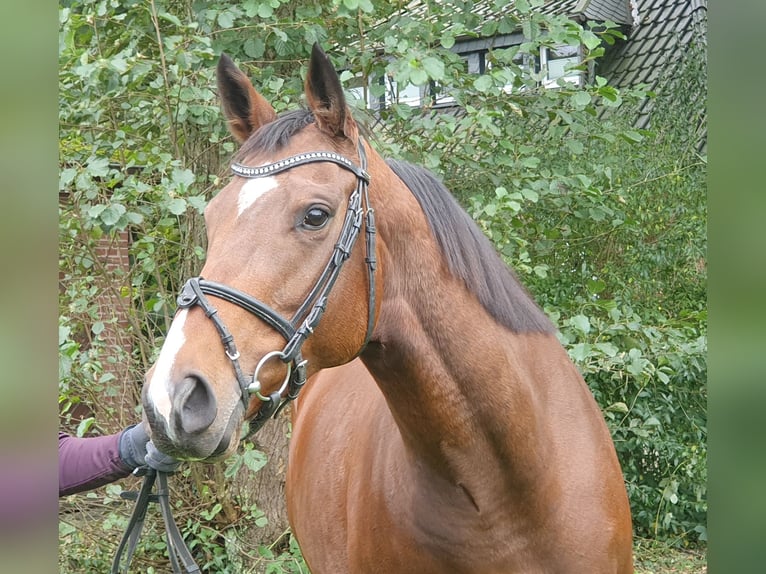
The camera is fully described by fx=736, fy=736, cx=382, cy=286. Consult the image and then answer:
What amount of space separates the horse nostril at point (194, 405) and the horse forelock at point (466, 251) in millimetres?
825

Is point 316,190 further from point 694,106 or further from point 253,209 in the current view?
point 694,106

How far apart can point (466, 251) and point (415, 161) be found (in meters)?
2.47

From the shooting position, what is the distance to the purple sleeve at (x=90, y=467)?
7.63 ft

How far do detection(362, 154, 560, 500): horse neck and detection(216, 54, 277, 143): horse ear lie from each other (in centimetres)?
47

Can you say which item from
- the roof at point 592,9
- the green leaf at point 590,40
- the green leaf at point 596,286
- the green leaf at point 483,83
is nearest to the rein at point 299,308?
the green leaf at point 483,83

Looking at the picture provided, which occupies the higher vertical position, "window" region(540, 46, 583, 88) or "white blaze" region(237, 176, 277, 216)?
"white blaze" region(237, 176, 277, 216)

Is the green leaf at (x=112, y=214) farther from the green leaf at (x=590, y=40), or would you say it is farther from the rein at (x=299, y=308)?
the green leaf at (x=590, y=40)

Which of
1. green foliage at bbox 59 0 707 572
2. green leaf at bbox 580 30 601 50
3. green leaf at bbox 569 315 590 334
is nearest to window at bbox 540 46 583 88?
green foliage at bbox 59 0 707 572

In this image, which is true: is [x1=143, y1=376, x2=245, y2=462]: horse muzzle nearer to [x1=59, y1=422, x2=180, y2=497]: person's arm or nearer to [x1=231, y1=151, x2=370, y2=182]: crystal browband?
[x1=231, y1=151, x2=370, y2=182]: crystal browband

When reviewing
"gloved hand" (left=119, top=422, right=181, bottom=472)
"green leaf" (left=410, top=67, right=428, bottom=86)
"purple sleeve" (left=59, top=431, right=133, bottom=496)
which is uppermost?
"green leaf" (left=410, top=67, right=428, bottom=86)

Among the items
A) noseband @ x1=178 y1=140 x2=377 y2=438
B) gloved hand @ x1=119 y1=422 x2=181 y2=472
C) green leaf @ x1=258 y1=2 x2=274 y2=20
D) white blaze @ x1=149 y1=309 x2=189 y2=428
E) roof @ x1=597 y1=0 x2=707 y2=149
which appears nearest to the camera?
white blaze @ x1=149 y1=309 x2=189 y2=428

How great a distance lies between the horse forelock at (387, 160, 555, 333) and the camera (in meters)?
2.10
